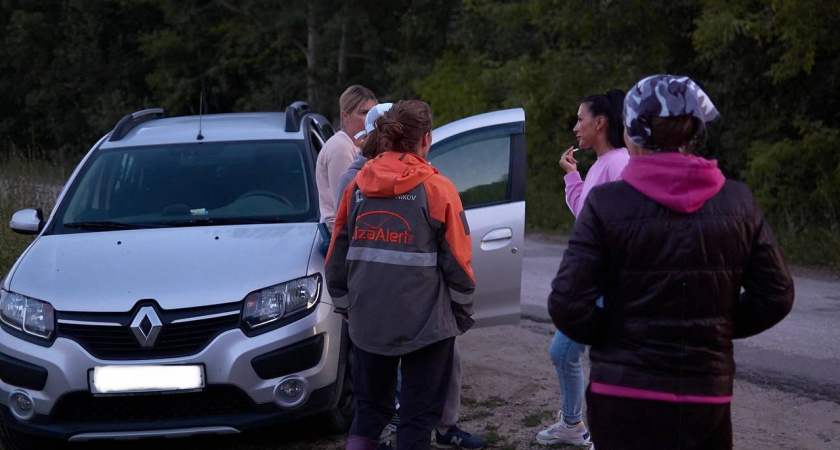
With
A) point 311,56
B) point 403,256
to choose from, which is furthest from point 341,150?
point 311,56

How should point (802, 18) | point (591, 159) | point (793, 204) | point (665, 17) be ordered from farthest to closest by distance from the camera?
point (591, 159) < point (665, 17) < point (793, 204) < point (802, 18)

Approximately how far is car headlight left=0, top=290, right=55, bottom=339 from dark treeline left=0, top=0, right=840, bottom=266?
6.53m

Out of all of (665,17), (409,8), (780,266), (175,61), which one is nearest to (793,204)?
(665,17)

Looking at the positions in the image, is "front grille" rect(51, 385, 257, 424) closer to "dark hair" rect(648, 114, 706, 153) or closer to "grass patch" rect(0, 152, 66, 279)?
"dark hair" rect(648, 114, 706, 153)

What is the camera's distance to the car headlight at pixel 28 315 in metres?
5.07

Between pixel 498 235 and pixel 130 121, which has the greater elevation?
pixel 130 121

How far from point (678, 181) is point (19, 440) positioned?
3928 millimetres

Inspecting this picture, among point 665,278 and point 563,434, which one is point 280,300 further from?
point 665,278

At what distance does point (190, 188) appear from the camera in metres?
6.21

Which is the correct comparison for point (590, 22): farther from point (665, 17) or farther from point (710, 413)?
point (710, 413)

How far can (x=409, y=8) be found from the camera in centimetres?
3062

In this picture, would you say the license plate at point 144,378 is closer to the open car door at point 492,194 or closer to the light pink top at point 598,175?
the open car door at point 492,194

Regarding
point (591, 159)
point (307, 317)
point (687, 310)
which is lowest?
point (591, 159)

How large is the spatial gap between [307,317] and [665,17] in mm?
14678
